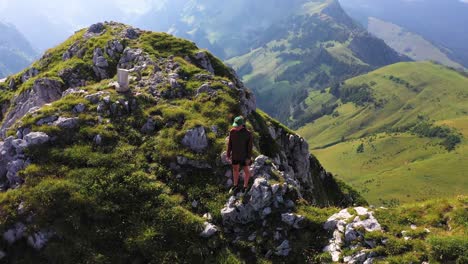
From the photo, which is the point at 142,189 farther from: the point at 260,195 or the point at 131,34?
the point at 131,34

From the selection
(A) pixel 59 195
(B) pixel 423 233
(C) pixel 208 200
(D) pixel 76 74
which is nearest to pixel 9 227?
(A) pixel 59 195

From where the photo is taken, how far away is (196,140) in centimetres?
2838

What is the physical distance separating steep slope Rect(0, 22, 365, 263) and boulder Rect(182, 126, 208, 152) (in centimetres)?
8

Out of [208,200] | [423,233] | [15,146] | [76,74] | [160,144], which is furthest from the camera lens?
[76,74]

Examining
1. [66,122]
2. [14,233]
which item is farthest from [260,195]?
[66,122]

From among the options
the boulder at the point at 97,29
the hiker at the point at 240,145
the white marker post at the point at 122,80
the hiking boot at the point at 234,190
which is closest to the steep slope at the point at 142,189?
the hiking boot at the point at 234,190

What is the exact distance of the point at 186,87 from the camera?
37000mm

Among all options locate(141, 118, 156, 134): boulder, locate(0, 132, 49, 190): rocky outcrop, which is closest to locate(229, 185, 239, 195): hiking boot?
locate(141, 118, 156, 134): boulder

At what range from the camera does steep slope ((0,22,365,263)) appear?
792 inches

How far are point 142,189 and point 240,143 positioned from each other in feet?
23.8

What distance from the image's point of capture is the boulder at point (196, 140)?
27998 millimetres

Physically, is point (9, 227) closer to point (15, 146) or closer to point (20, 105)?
point (15, 146)

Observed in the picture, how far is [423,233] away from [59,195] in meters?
21.4

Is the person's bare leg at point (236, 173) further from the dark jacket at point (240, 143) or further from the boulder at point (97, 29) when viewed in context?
the boulder at point (97, 29)
